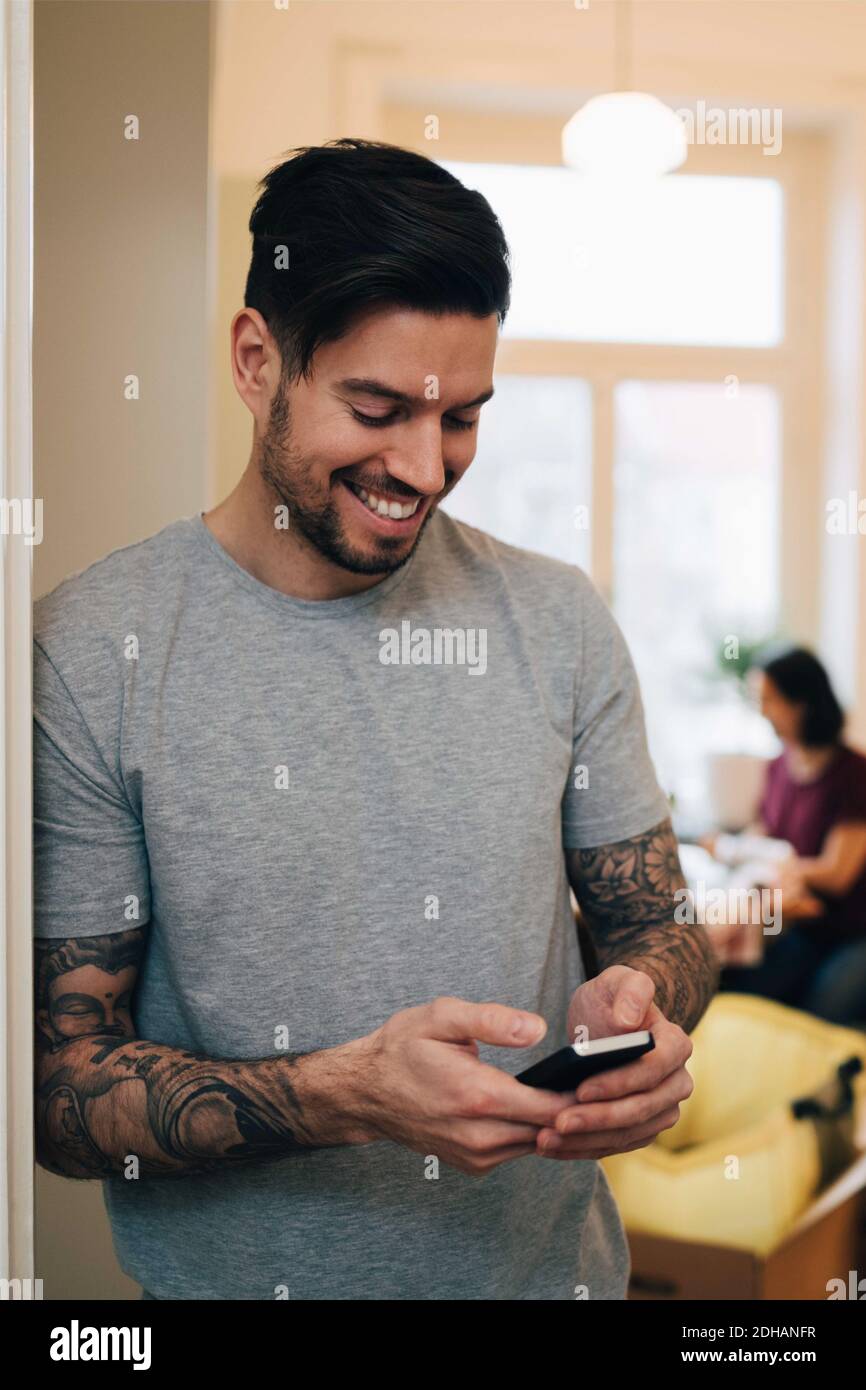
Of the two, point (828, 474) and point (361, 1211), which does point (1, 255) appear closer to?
point (361, 1211)

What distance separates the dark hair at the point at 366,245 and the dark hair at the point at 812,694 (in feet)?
6.33

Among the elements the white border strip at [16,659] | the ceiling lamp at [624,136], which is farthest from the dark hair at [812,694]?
the white border strip at [16,659]

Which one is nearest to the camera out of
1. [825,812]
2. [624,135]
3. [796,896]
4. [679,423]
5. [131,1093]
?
[131,1093]

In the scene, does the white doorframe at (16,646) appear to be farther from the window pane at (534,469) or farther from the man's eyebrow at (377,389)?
the window pane at (534,469)

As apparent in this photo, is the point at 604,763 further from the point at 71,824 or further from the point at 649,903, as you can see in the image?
the point at 71,824

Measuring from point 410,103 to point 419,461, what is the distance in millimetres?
2934

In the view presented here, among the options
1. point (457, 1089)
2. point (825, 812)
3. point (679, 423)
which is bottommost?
point (825, 812)

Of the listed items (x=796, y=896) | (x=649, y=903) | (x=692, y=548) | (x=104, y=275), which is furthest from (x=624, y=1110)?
(x=692, y=548)

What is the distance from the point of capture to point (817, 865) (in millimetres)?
2590

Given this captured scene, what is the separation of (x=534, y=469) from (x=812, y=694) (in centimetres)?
123

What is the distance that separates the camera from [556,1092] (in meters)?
0.72

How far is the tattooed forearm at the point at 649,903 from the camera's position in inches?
36.0

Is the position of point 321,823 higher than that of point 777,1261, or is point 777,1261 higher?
point 321,823

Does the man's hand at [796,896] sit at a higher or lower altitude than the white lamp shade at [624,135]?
lower
